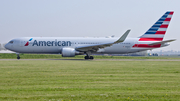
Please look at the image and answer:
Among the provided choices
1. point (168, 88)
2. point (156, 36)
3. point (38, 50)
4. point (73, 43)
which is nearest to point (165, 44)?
point (156, 36)

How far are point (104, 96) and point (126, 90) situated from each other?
132 centimetres

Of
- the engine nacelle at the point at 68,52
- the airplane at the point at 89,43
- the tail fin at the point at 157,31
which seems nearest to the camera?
the engine nacelle at the point at 68,52

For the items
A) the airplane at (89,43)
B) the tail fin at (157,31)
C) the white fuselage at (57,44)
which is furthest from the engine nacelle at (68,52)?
the tail fin at (157,31)

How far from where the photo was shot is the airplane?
33.7 meters

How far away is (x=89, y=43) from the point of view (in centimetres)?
3481

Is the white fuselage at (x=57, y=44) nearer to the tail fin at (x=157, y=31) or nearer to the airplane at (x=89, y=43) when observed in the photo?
the airplane at (x=89, y=43)

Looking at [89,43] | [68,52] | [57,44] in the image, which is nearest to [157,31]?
[89,43]

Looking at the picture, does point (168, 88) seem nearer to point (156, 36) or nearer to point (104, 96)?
point (104, 96)

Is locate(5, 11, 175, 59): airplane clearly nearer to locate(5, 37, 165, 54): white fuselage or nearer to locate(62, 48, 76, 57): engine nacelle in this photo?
locate(5, 37, 165, 54): white fuselage

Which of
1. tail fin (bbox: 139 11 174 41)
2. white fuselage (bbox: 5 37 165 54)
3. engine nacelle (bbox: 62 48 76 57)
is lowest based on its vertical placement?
engine nacelle (bbox: 62 48 76 57)

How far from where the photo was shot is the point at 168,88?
27.6ft

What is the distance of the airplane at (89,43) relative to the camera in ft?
110

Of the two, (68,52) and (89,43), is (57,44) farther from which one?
(89,43)

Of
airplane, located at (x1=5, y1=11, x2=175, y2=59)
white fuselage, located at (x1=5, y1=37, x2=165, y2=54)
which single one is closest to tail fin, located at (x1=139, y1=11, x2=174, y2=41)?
airplane, located at (x1=5, y1=11, x2=175, y2=59)
